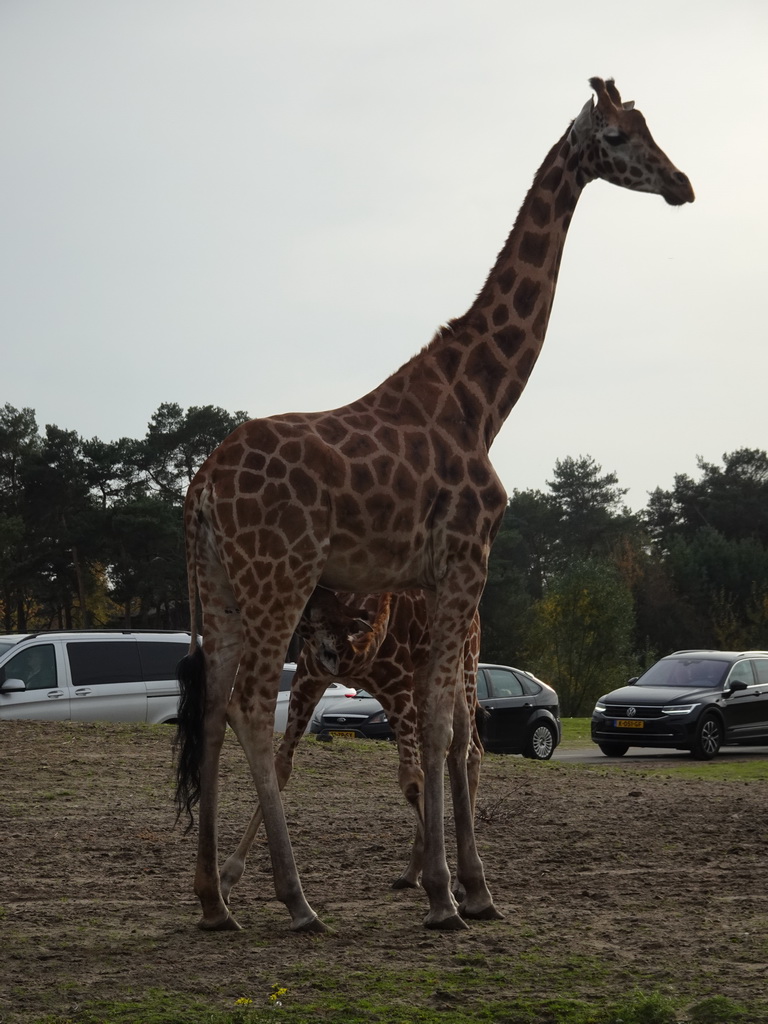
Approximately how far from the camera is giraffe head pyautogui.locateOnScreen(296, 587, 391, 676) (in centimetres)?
865

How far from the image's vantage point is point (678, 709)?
22844mm

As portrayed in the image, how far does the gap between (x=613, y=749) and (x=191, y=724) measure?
1801 centimetres

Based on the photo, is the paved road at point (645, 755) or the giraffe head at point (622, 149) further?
the paved road at point (645, 755)

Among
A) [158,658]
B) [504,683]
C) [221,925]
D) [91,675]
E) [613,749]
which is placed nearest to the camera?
[221,925]

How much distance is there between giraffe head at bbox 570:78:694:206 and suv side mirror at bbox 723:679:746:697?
16.7 meters

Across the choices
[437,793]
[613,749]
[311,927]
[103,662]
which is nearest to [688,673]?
[613,749]

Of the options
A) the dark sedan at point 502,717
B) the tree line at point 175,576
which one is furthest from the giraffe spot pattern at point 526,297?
the tree line at point 175,576

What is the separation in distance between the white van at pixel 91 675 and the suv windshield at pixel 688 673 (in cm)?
913

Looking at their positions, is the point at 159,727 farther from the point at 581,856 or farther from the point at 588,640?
the point at 588,640

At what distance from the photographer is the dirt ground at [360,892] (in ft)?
18.8

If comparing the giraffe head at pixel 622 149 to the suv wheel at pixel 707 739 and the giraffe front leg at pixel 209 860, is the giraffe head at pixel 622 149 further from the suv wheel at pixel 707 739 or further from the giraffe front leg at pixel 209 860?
the suv wheel at pixel 707 739

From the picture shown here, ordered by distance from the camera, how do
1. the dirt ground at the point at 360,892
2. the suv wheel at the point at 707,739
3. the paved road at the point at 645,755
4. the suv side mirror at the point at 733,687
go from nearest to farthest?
1. the dirt ground at the point at 360,892
2. the suv wheel at the point at 707,739
3. the paved road at the point at 645,755
4. the suv side mirror at the point at 733,687

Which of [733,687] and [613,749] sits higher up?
[733,687]

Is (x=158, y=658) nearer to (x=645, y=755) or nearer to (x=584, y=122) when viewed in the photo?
(x=645, y=755)
